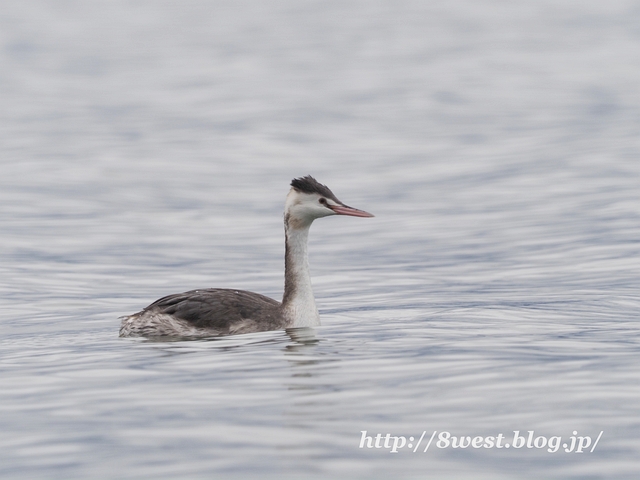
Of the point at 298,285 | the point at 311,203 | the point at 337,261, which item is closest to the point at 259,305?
the point at 298,285

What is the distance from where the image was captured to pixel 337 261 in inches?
755

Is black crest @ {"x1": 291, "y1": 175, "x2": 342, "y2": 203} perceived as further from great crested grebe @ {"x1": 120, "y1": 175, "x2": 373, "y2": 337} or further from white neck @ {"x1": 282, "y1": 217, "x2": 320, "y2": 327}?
white neck @ {"x1": 282, "y1": 217, "x2": 320, "y2": 327}

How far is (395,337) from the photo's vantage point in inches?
483

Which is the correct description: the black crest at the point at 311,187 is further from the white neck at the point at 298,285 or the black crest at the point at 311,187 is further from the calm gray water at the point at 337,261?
the calm gray water at the point at 337,261

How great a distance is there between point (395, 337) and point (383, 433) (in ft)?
12.6

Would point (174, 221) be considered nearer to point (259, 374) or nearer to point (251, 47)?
point (259, 374)

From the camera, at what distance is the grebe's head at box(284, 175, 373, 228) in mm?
12906

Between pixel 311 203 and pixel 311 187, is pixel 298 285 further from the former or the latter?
pixel 311 187

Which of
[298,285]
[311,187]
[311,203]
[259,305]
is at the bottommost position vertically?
[259,305]

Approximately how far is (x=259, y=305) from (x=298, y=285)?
0.49 metres

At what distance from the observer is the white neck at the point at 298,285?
13.1 metres

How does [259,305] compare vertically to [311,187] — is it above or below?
below

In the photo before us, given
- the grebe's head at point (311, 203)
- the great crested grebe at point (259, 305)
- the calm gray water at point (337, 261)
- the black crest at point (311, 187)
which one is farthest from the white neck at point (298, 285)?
the black crest at point (311, 187)

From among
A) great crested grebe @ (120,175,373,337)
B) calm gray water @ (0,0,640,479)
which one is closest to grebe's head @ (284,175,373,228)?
great crested grebe @ (120,175,373,337)
